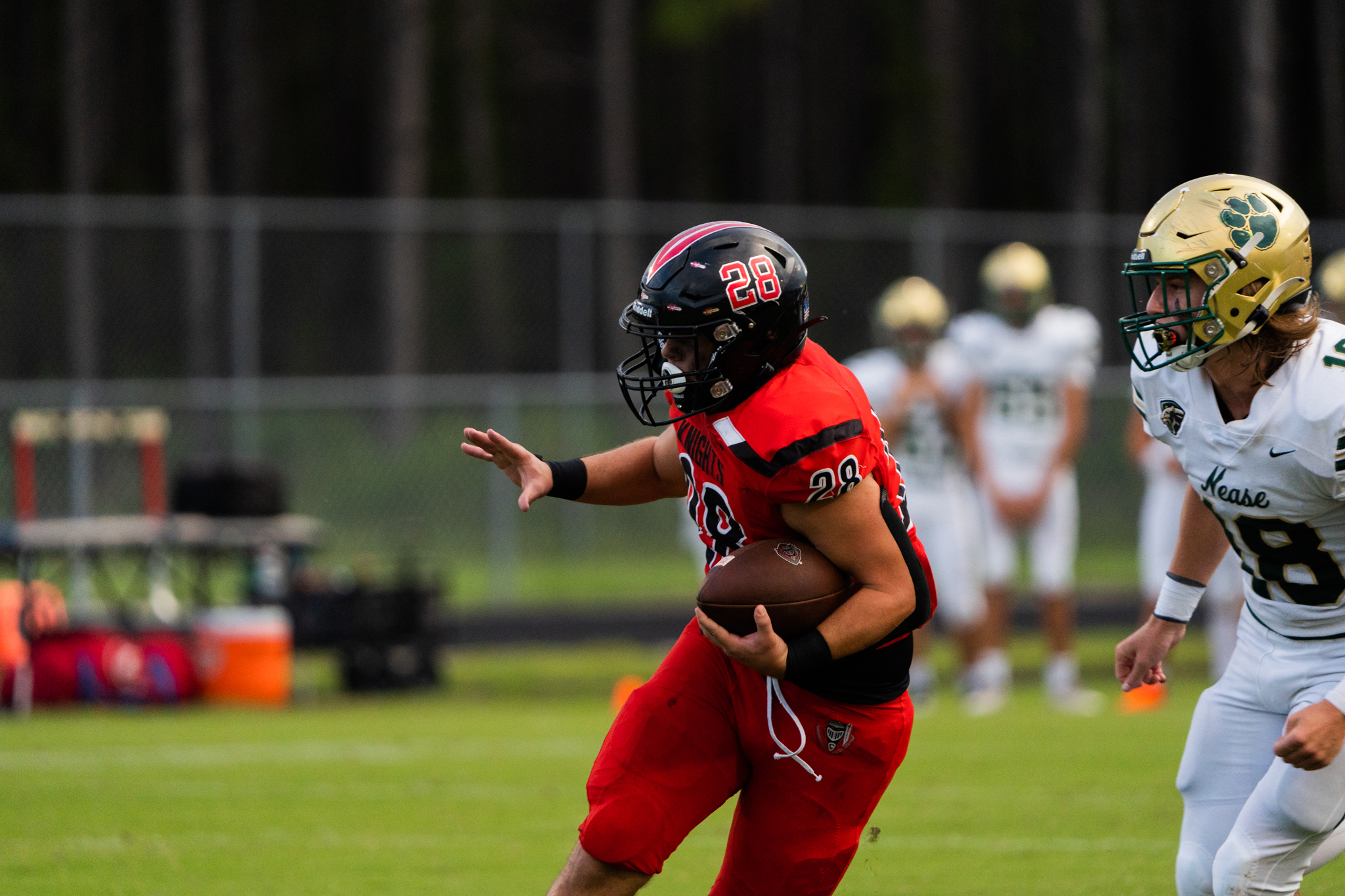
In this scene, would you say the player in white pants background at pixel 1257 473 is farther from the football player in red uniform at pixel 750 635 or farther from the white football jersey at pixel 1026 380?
the white football jersey at pixel 1026 380

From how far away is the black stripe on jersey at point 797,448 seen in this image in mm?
3266

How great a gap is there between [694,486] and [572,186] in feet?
86.5

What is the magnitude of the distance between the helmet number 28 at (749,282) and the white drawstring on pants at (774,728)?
2.60ft

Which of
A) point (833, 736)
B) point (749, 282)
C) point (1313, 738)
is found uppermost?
point (749, 282)

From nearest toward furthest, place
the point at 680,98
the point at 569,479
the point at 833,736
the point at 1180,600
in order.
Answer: the point at 833,736, the point at 1180,600, the point at 569,479, the point at 680,98

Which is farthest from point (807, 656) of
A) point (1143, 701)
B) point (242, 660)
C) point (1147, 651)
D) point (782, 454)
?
point (242, 660)

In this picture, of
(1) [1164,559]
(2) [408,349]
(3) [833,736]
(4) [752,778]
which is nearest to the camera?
(3) [833,736]

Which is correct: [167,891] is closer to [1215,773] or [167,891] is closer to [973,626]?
[1215,773]

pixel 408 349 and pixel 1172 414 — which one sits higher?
pixel 1172 414

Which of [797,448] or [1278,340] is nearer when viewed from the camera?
[797,448]

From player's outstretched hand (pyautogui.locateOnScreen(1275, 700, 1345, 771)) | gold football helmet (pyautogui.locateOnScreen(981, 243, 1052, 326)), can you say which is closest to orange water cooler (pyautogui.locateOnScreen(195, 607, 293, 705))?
gold football helmet (pyautogui.locateOnScreen(981, 243, 1052, 326))

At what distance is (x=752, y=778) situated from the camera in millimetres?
3574

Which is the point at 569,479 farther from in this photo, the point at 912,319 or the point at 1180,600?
the point at 912,319

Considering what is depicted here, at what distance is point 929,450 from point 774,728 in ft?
19.3
